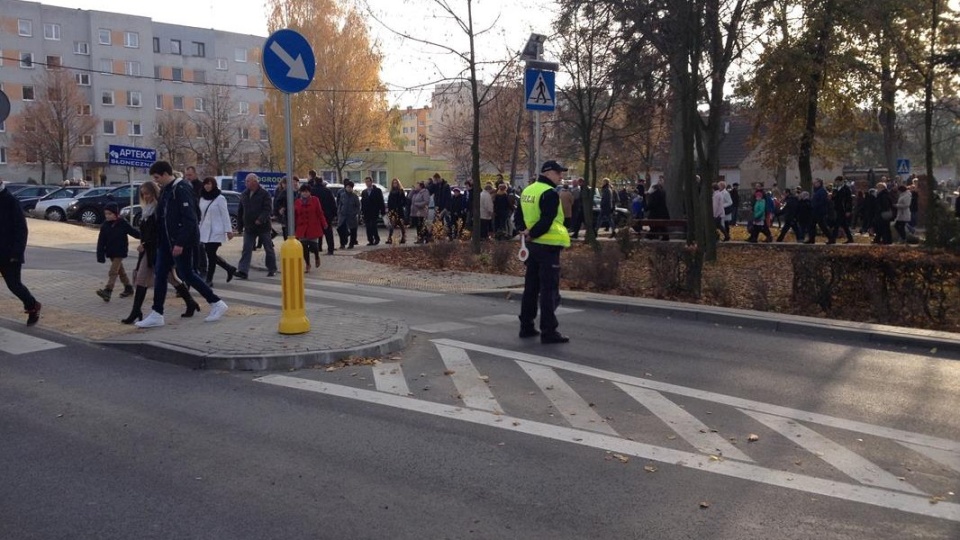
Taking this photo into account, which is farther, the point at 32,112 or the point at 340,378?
the point at 32,112

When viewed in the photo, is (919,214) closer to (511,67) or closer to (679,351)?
(511,67)

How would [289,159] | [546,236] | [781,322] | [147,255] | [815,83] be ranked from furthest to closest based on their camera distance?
[815,83]
[781,322]
[147,255]
[546,236]
[289,159]

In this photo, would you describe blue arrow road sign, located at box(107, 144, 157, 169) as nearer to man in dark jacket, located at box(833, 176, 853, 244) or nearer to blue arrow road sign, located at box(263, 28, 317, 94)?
blue arrow road sign, located at box(263, 28, 317, 94)

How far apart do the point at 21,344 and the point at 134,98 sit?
76.2 m

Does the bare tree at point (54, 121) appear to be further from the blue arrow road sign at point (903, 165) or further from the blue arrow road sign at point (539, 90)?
the blue arrow road sign at point (539, 90)

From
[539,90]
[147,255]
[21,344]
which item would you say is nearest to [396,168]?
[539,90]

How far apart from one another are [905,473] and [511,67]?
15572 mm

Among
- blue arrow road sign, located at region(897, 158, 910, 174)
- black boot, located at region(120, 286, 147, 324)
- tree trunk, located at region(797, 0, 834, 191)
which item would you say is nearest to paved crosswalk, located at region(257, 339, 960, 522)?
black boot, located at region(120, 286, 147, 324)

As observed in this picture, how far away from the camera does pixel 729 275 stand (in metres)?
14.7

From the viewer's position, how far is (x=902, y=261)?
33.2 feet

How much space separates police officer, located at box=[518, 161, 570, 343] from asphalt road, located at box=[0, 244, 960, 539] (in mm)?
512

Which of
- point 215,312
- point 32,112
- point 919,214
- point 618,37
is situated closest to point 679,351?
point 215,312

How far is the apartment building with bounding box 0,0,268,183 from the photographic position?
69.4 meters

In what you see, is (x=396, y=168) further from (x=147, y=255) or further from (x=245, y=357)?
(x=245, y=357)
